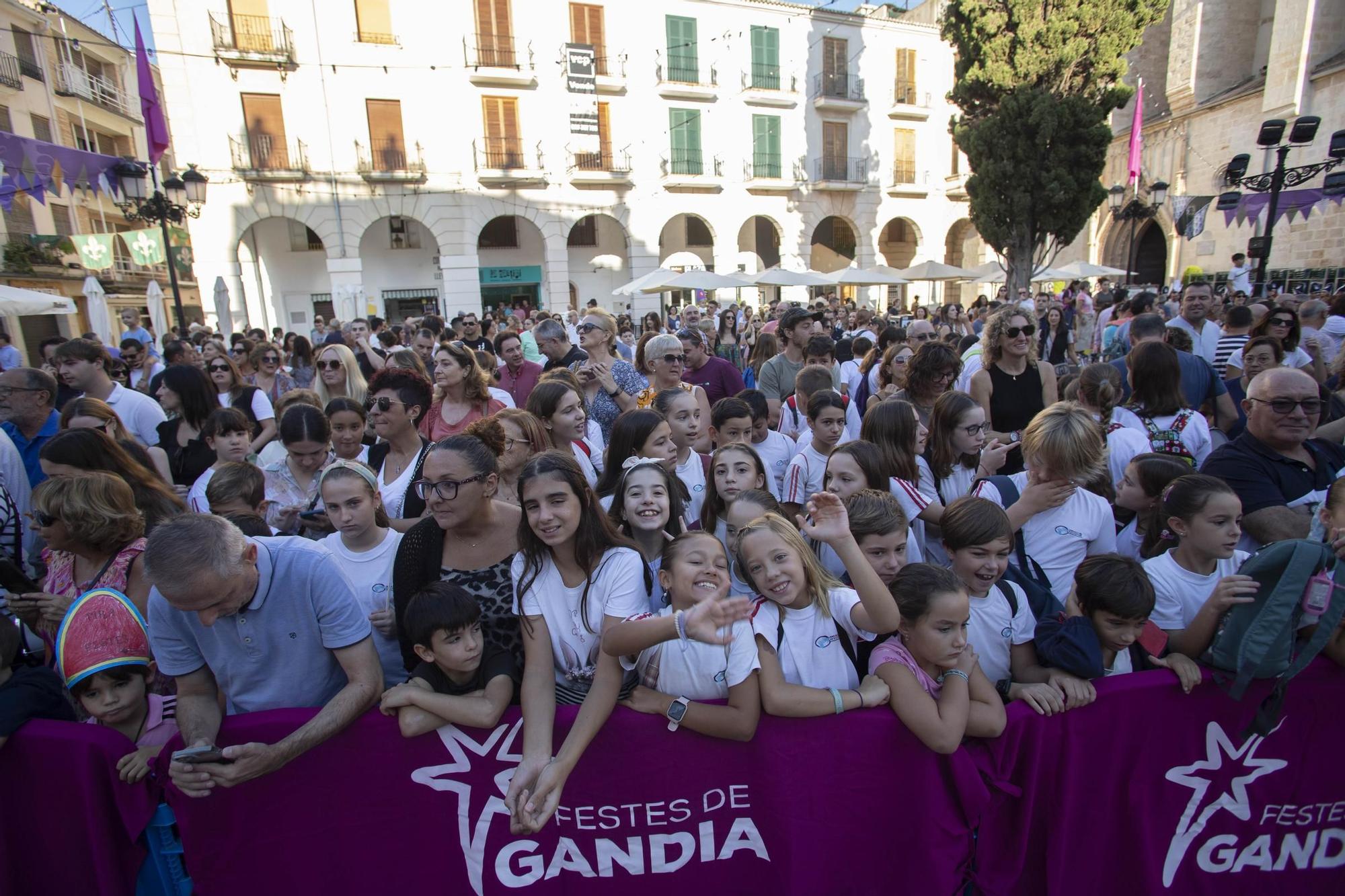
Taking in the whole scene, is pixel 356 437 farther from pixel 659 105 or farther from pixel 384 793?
pixel 659 105

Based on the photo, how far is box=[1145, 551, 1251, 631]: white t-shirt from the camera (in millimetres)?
2391

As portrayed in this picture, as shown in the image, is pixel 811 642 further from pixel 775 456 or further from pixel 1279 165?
pixel 1279 165

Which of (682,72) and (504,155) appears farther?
(682,72)

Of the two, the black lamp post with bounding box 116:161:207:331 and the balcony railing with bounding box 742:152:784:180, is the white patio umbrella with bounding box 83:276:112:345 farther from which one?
the balcony railing with bounding box 742:152:784:180

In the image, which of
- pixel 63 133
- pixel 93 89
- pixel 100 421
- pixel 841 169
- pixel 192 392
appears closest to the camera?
pixel 100 421

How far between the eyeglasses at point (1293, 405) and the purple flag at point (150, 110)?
15.1 meters

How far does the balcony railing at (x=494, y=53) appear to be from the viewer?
19844mm

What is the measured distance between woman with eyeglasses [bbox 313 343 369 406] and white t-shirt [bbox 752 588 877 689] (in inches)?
156

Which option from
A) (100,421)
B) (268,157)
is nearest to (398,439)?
(100,421)

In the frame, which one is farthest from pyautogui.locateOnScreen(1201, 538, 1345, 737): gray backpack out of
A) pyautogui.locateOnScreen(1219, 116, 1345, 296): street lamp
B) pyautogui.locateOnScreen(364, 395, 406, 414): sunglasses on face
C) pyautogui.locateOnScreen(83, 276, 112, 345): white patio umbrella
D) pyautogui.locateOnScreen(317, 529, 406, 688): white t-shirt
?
pyautogui.locateOnScreen(83, 276, 112, 345): white patio umbrella

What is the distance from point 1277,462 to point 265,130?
2304 centimetres

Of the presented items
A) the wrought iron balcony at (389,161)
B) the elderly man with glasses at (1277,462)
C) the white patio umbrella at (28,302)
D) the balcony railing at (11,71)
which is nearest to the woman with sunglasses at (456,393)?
the elderly man with glasses at (1277,462)

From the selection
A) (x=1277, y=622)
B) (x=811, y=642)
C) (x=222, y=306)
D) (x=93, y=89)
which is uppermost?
(x=93, y=89)

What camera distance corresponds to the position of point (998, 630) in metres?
2.38
